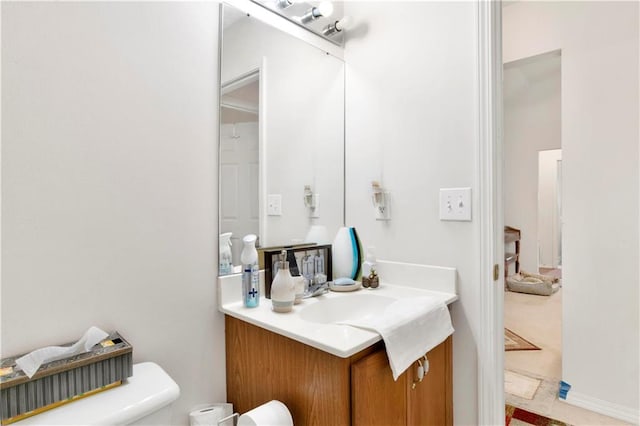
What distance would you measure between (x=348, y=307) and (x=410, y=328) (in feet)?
1.20

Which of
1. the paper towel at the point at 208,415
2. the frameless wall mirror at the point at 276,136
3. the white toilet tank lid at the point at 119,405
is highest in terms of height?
the frameless wall mirror at the point at 276,136

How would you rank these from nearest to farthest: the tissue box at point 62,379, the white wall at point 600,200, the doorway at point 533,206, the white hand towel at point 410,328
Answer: the tissue box at point 62,379, the white hand towel at point 410,328, the white wall at point 600,200, the doorway at point 533,206

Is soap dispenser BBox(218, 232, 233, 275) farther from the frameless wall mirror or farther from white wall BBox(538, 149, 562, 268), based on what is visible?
white wall BBox(538, 149, 562, 268)

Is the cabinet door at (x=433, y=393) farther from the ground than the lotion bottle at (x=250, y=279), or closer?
closer

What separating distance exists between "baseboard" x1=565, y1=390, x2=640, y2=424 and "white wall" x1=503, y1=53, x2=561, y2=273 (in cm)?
245

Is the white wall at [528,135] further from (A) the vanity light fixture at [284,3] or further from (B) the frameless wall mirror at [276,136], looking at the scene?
(A) the vanity light fixture at [284,3]

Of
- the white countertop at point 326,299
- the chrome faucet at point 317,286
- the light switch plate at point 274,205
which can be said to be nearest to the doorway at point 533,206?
the white countertop at point 326,299

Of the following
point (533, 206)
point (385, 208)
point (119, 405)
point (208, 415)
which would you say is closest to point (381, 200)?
point (385, 208)

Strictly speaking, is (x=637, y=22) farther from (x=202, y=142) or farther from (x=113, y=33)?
(x=113, y=33)

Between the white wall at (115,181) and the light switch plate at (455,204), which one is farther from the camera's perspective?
the light switch plate at (455,204)

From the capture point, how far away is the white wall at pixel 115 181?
0.81m

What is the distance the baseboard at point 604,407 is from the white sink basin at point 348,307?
4.83 ft

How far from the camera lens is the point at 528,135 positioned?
180 inches

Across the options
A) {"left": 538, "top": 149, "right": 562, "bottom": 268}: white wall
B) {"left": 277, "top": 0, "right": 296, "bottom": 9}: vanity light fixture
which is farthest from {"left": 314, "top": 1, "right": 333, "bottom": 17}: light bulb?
{"left": 538, "top": 149, "right": 562, "bottom": 268}: white wall
